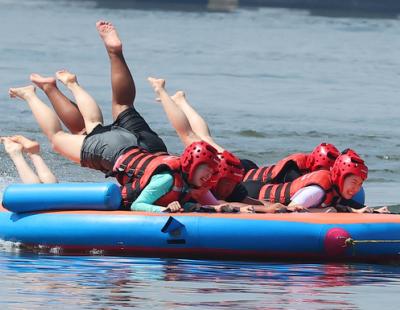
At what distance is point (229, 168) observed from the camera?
11.8m

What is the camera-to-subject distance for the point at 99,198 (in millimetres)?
11273

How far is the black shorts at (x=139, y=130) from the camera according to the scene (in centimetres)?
1267

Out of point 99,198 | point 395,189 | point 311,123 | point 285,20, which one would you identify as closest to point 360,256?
point 99,198

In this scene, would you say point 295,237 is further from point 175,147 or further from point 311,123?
point 311,123

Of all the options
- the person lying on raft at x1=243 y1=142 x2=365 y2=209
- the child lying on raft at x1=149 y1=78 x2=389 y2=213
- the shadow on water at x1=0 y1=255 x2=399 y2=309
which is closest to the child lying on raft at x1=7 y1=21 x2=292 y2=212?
the person lying on raft at x1=243 y1=142 x2=365 y2=209

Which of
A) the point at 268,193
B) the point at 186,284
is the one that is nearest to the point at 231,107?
the point at 268,193

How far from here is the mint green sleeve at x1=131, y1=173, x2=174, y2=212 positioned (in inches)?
446

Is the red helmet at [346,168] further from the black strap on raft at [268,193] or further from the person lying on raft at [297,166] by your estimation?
the black strap on raft at [268,193]

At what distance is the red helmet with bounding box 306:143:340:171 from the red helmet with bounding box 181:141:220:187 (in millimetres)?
1103

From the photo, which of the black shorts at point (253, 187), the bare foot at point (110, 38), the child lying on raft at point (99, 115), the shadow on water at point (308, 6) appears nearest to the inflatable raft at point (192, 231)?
the black shorts at point (253, 187)

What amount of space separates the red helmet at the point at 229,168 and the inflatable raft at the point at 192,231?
26.0 inches

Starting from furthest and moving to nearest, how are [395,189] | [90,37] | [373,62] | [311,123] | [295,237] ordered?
[90,37] → [373,62] → [311,123] → [395,189] → [295,237]

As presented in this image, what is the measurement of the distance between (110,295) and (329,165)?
3.08 m

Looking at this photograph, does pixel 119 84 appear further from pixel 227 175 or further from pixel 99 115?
pixel 227 175
